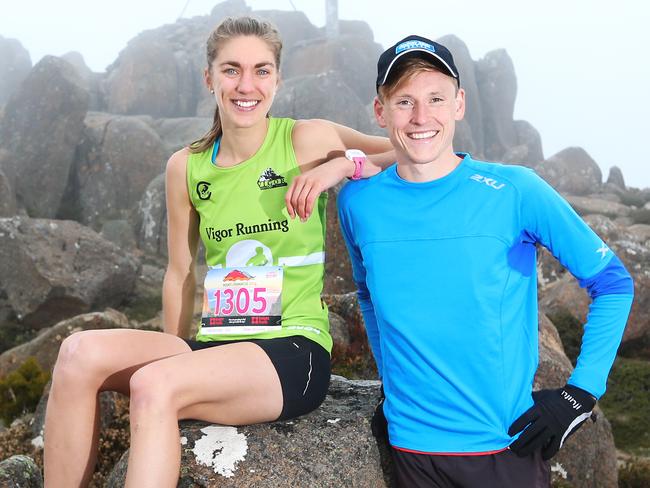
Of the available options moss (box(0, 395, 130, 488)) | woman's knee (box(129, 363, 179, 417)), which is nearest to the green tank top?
woman's knee (box(129, 363, 179, 417))

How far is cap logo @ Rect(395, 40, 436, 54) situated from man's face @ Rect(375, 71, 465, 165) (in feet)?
0.35

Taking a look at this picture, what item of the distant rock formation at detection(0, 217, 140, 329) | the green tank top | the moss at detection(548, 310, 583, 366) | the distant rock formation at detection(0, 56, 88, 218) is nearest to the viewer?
the green tank top

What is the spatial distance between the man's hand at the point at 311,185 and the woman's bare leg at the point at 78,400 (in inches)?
40.4

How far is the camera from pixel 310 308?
377 cm

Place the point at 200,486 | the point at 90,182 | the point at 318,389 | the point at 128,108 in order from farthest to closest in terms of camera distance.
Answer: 1. the point at 128,108
2. the point at 90,182
3. the point at 318,389
4. the point at 200,486

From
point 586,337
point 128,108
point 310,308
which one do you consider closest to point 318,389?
point 310,308

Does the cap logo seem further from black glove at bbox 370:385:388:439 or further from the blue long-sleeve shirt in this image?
black glove at bbox 370:385:388:439

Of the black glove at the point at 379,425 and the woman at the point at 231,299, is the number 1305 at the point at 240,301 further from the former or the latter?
the black glove at the point at 379,425

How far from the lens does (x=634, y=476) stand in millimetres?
7707

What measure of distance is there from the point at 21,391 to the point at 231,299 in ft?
→ 25.3

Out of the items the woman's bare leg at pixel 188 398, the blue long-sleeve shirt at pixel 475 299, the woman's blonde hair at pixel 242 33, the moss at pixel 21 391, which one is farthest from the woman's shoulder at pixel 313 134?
the moss at pixel 21 391

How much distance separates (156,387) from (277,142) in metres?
1.62

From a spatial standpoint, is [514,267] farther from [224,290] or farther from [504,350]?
[224,290]

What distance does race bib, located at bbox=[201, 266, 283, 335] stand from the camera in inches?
145
